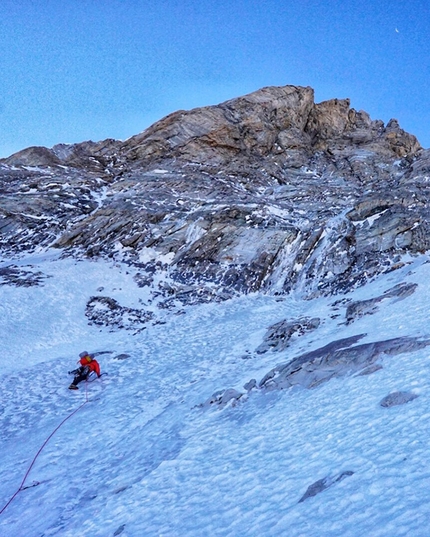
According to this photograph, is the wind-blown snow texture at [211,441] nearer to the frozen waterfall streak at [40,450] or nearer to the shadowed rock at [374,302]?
the frozen waterfall streak at [40,450]

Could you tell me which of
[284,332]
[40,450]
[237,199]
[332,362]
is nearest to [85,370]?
[40,450]

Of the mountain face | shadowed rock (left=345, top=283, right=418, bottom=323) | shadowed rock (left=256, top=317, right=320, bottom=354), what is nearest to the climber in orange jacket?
shadowed rock (left=256, top=317, right=320, bottom=354)

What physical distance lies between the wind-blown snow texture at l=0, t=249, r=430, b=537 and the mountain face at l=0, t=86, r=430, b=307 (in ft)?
28.4

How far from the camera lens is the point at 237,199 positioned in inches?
1489

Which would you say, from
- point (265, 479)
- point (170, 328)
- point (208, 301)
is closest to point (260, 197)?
point (208, 301)

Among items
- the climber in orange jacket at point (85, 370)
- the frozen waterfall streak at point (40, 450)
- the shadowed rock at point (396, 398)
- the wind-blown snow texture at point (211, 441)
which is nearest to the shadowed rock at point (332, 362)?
the wind-blown snow texture at point (211, 441)

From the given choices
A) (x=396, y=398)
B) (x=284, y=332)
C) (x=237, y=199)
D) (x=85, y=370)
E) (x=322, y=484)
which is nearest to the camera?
(x=322, y=484)

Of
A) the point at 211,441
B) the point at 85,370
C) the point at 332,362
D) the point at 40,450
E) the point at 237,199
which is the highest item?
the point at 237,199

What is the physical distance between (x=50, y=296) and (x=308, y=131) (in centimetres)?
5205

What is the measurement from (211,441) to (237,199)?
31.0 m

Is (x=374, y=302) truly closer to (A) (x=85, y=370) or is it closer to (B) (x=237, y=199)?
(A) (x=85, y=370)

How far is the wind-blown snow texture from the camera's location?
5.15 m

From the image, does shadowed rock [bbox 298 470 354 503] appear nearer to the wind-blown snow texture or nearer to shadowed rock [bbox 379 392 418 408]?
the wind-blown snow texture

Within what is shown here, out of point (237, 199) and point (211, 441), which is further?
point (237, 199)
